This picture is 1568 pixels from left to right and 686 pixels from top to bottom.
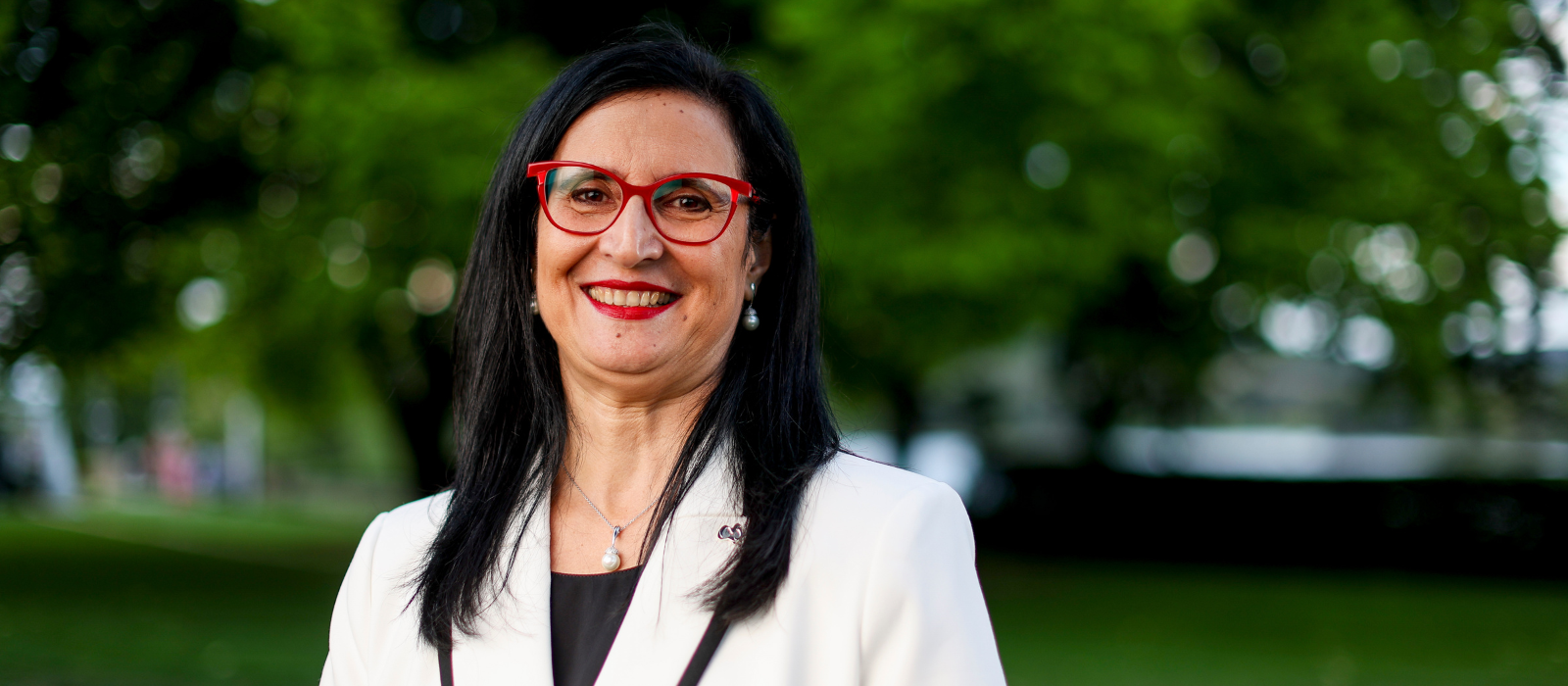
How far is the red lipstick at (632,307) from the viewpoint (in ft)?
6.57

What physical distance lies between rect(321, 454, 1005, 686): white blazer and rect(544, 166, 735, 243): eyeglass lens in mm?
362

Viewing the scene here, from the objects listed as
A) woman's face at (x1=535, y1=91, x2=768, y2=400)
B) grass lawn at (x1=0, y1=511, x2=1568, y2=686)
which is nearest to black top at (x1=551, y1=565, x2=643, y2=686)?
woman's face at (x1=535, y1=91, x2=768, y2=400)

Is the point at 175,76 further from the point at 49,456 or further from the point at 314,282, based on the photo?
the point at 49,456

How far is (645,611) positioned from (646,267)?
1.61ft

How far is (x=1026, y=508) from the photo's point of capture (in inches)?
785

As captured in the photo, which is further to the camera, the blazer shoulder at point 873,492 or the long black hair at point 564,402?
the long black hair at point 564,402

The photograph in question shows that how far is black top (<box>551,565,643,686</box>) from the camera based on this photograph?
6.30 ft

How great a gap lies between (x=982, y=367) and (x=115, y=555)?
1519cm

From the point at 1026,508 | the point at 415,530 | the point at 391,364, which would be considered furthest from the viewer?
the point at 1026,508

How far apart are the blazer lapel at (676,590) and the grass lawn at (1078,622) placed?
753 cm

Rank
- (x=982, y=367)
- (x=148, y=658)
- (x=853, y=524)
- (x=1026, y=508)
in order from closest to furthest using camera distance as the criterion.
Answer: (x=853, y=524) → (x=148, y=658) → (x=1026, y=508) → (x=982, y=367)

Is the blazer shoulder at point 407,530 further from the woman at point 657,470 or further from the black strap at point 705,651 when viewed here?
the black strap at point 705,651

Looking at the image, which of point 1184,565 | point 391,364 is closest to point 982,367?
point 1184,565

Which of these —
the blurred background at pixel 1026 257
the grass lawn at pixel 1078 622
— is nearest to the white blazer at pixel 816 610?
the blurred background at pixel 1026 257
